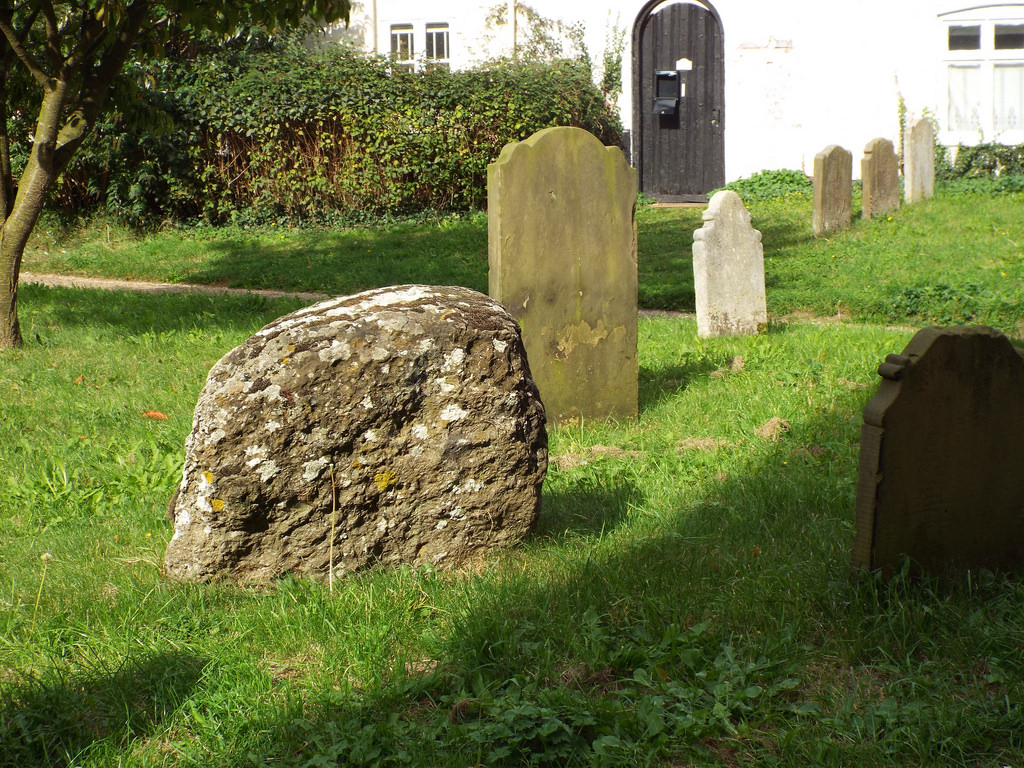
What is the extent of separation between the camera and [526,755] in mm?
2498

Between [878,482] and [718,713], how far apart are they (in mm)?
919

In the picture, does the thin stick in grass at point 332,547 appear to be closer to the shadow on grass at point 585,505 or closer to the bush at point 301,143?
the shadow on grass at point 585,505

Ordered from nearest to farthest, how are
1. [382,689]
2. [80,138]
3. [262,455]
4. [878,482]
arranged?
1. [382,689]
2. [878,482]
3. [262,455]
4. [80,138]

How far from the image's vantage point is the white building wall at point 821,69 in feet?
53.9

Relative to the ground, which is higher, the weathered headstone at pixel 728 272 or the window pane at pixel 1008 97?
the window pane at pixel 1008 97

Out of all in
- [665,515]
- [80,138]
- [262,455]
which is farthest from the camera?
[80,138]

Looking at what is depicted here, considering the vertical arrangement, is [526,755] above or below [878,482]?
below

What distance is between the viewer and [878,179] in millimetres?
13523

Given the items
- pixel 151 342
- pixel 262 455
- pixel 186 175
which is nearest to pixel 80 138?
pixel 151 342

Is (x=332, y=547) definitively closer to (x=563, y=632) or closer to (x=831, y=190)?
(x=563, y=632)

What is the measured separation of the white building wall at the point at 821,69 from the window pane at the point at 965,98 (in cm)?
28

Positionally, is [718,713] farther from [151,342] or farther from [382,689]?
[151,342]

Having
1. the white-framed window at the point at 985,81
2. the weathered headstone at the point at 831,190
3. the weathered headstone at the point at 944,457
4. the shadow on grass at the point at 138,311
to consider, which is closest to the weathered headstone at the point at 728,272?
the shadow on grass at the point at 138,311

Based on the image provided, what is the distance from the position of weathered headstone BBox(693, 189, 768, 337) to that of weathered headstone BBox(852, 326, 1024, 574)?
4333mm
